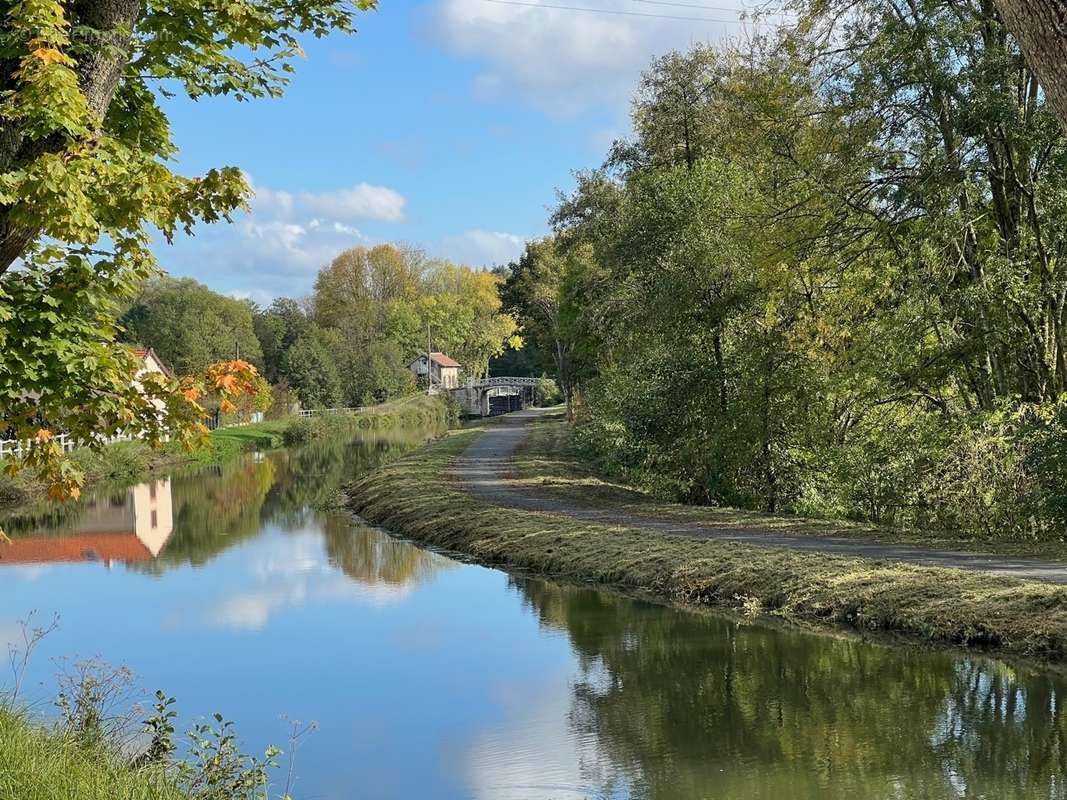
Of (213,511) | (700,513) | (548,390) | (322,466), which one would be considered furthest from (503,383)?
(700,513)

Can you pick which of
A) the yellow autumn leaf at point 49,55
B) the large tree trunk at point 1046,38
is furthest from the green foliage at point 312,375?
the large tree trunk at point 1046,38

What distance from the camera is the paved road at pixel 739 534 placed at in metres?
13.3

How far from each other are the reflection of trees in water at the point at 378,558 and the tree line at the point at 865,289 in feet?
20.1

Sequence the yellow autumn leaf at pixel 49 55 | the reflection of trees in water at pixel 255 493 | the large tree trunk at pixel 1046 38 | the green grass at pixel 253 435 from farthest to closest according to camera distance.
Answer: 1. the green grass at pixel 253 435
2. the reflection of trees in water at pixel 255 493
3. the yellow autumn leaf at pixel 49 55
4. the large tree trunk at pixel 1046 38

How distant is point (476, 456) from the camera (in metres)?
39.4

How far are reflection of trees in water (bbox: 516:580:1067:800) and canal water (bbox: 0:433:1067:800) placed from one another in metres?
0.03

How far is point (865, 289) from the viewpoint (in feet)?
64.2

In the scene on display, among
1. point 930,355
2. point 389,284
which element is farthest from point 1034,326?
point 389,284

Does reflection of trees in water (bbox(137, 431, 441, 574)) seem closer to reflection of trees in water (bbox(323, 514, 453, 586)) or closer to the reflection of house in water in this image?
the reflection of house in water

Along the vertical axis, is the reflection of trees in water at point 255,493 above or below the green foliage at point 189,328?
below

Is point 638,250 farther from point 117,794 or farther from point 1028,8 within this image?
point 1028,8

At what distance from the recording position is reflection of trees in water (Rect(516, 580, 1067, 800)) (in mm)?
8055

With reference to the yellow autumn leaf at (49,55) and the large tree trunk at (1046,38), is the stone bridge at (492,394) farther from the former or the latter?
the large tree trunk at (1046,38)

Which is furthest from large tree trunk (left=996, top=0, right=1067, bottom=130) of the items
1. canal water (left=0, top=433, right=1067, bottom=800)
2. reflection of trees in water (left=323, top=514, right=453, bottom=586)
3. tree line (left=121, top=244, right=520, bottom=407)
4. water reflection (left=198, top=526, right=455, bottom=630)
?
tree line (left=121, top=244, right=520, bottom=407)
